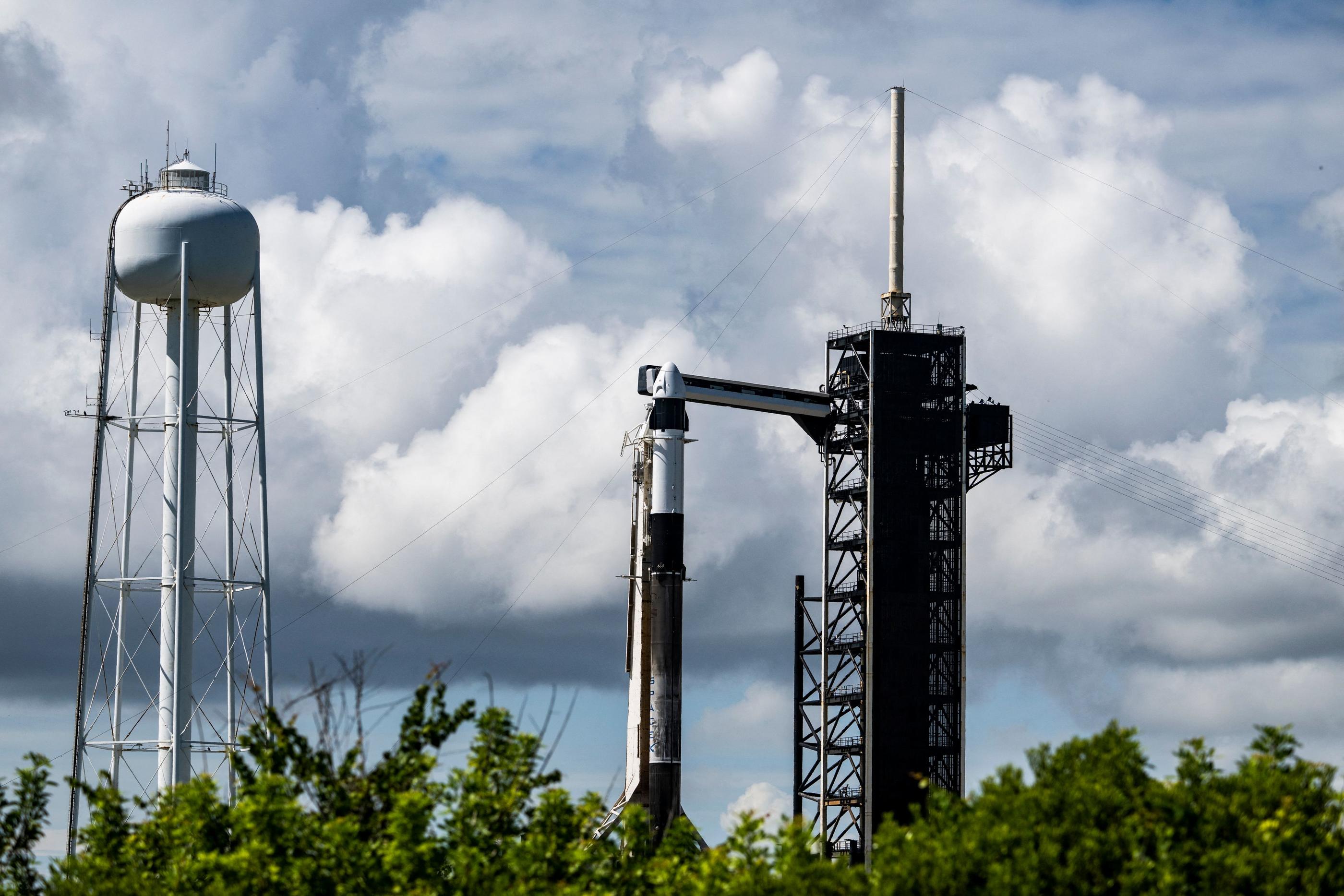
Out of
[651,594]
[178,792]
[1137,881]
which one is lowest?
[1137,881]

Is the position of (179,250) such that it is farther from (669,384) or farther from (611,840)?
(611,840)

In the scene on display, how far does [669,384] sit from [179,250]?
23317 millimetres

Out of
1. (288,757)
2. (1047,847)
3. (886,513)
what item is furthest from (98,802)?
(886,513)

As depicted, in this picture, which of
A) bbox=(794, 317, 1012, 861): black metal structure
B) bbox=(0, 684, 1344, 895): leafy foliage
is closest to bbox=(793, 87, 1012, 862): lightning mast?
bbox=(794, 317, 1012, 861): black metal structure

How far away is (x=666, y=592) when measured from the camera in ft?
266

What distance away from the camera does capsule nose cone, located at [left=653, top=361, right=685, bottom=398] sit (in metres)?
82.2

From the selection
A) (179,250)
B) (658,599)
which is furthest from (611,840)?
(658,599)

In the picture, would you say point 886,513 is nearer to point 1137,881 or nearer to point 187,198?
point 187,198

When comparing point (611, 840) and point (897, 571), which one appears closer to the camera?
point (611, 840)

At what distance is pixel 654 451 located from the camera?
3228 inches

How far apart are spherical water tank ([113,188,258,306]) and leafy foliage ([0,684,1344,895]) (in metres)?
31.4

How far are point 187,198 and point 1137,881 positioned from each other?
46229mm

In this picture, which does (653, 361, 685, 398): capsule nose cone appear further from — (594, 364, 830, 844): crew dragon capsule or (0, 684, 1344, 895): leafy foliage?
(0, 684, 1344, 895): leafy foliage

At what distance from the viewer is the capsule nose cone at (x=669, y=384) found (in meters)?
82.2
